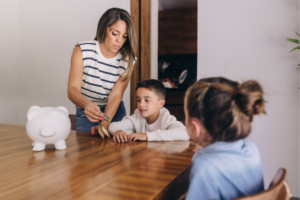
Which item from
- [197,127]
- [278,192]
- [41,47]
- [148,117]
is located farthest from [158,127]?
[41,47]

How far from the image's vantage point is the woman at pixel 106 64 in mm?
1549

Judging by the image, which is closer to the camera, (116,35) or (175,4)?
(116,35)

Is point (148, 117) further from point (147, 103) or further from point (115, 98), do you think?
point (115, 98)

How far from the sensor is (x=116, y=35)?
1.56 metres

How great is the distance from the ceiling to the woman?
3089mm

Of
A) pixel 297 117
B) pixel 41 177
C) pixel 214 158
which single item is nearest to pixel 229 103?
pixel 214 158

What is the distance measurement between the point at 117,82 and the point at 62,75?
6.27 ft

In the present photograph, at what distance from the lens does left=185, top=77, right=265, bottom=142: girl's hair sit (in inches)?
25.4

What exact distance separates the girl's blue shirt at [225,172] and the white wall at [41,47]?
278 cm

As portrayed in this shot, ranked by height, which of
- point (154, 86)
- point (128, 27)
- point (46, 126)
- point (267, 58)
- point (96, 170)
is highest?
point (128, 27)

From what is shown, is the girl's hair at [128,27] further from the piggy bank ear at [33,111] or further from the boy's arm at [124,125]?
the piggy bank ear at [33,111]

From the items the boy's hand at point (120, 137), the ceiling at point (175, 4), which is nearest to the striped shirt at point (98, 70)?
the boy's hand at point (120, 137)

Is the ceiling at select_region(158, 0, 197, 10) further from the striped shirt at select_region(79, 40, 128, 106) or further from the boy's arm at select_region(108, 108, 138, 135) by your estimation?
the boy's arm at select_region(108, 108, 138, 135)

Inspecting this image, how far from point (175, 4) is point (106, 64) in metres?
3.29
